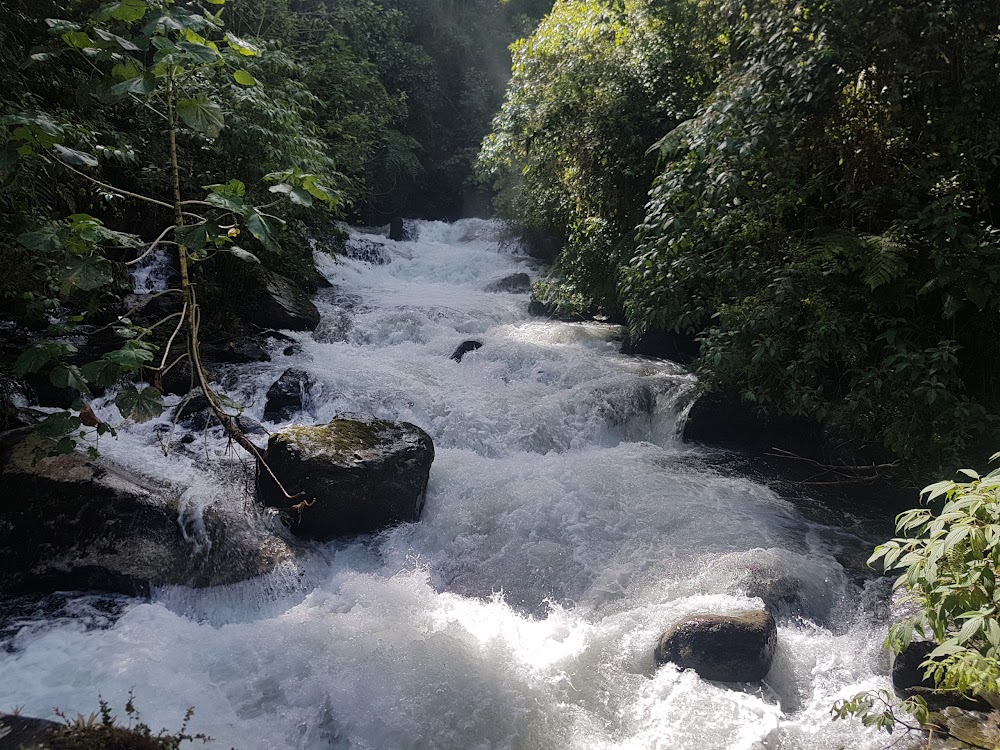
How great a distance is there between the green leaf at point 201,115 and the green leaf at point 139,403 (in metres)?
1.01

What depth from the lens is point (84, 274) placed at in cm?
215

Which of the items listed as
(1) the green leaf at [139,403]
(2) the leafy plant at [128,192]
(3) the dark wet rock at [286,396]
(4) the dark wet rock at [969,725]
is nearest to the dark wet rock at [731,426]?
(4) the dark wet rock at [969,725]

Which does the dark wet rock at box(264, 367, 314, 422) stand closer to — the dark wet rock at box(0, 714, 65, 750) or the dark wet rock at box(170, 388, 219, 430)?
the dark wet rock at box(170, 388, 219, 430)

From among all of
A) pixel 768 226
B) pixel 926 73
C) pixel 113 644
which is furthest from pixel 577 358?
pixel 113 644

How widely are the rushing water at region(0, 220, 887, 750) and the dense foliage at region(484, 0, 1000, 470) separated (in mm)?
1301

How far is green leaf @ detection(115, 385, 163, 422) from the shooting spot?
2.29m

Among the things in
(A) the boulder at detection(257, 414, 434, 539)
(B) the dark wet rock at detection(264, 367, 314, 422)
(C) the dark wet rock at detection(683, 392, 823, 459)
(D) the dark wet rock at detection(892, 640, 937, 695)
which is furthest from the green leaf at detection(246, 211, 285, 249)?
(C) the dark wet rock at detection(683, 392, 823, 459)

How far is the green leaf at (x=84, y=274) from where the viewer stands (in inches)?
83.3

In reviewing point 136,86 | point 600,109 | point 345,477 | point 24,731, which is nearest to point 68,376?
point 136,86

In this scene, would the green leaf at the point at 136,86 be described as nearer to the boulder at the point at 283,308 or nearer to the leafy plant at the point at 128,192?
the leafy plant at the point at 128,192

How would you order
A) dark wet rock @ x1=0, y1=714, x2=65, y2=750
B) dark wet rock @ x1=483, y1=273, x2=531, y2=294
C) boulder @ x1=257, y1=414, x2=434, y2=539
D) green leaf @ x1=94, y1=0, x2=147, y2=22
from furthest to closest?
dark wet rock @ x1=483, y1=273, x2=531, y2=294, boulder @ x1=257, y1=414, x2=434, y2=539, dark wet rock @ x1=0, y1=714, x2=65, y2=750, green leaf @ x1=94, y1=0, x2=147, y2=22

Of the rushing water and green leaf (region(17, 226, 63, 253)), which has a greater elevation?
green leaf (region(17, 226, 63, 253))

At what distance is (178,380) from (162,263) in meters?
2.57

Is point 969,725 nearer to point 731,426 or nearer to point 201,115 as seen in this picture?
point 731,426
